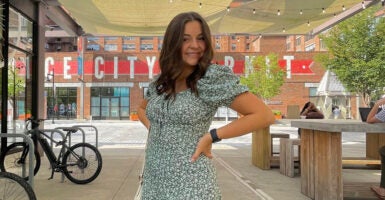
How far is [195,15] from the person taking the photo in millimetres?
1692

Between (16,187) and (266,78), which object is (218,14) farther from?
(266,78)

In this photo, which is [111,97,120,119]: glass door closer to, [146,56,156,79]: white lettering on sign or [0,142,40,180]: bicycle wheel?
[146,56,156,79]: white lettering on sign

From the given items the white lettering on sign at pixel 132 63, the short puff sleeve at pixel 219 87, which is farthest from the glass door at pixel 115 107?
the short puff sleeve at pixel 219 87

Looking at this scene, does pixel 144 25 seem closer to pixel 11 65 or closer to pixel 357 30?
pixel 11 65

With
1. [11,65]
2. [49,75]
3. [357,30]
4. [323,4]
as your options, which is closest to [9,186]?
[11,65]

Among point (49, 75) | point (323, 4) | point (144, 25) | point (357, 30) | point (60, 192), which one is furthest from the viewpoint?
point (49, 75)

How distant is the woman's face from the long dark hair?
13mm

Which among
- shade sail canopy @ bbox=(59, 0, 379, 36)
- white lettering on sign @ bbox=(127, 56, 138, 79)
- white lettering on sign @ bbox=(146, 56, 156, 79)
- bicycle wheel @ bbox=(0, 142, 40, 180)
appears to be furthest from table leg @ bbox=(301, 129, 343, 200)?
white lettering on sign @ bbox=(127, 56, 138, 79)

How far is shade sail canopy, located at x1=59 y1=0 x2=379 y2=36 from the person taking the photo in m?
10.8

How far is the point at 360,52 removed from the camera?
24844 mm

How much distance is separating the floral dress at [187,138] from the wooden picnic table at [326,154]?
376 cm

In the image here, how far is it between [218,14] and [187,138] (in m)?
10.6

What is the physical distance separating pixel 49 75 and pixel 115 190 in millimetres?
35146

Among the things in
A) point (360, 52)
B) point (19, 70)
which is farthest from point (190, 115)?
point (360, 52)
